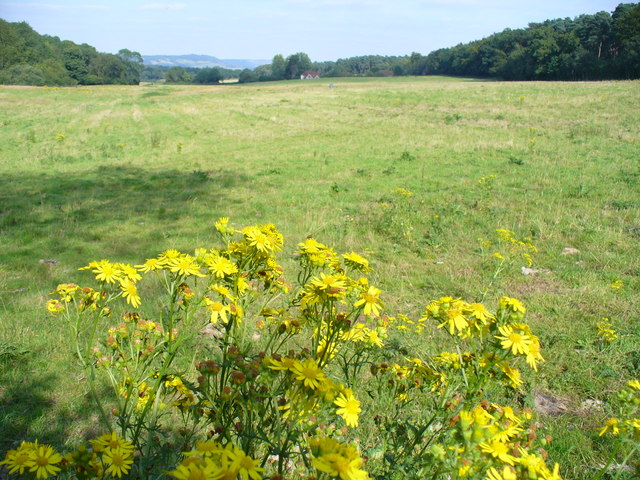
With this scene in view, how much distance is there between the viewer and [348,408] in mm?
1471

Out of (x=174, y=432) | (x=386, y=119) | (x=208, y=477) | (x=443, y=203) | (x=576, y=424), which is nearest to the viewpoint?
(x=208, y=477)

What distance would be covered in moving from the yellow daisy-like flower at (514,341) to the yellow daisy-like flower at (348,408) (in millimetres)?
583

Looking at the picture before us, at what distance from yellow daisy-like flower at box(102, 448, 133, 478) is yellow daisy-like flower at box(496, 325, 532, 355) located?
134 cm

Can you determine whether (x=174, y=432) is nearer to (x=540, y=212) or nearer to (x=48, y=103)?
(x=540, y=212)

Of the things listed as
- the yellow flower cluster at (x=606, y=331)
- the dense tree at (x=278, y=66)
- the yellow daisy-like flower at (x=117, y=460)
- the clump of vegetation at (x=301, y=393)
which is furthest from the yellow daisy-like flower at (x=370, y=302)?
the dense tree at (x=278, y=66)

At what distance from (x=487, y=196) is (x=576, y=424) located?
19.4 ft

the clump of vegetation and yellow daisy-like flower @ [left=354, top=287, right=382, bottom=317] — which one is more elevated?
yellow daisy-like flower @ [left=354, top=287, right=382, bottom=317]

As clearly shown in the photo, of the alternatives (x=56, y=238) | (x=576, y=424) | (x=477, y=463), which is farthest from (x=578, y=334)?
(x=56, y=238)

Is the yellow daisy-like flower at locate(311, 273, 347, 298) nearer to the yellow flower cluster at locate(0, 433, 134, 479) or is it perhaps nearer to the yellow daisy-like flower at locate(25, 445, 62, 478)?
the yellow flower cluster at locate(0, 433, 134, 479)

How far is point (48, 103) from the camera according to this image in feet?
112

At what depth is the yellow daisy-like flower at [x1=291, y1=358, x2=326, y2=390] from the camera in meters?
1.29

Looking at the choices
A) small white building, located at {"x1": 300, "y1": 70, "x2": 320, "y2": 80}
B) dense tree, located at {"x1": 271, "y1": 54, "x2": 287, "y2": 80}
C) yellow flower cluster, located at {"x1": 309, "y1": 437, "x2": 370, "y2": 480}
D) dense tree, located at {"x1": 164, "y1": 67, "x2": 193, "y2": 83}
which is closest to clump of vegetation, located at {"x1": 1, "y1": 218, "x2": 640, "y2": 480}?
yellow flower cluster, located at {"x1": 309, "y1": 437, "x2": 370, "y2": 480}

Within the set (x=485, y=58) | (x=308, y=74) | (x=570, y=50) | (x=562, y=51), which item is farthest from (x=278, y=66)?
(x=570, y=50)

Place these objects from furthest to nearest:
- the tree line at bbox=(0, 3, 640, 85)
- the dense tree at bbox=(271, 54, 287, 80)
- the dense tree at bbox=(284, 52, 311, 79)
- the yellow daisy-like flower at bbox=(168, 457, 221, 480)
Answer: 1. the dense tree at bbox=(271, 54, 287, 80)
2. the dense tree at bbox=(284, 52, 311, 79)
3. the tree line at bbox=(0, 3, 640, 85)
4. the yellow daisy-like flower at bbox=(168, 457, 221, 480)
